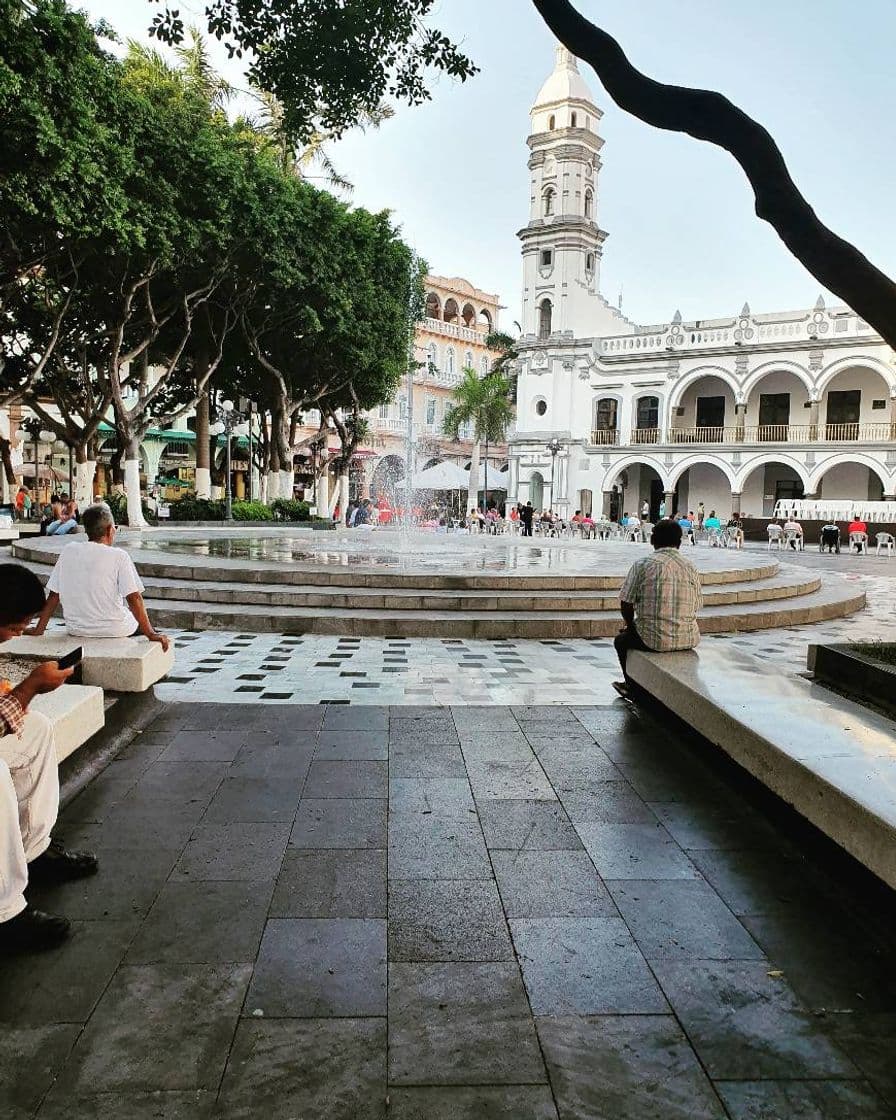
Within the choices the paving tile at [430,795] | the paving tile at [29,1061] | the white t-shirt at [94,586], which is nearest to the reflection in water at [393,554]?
the white t-shirt at [94,586]

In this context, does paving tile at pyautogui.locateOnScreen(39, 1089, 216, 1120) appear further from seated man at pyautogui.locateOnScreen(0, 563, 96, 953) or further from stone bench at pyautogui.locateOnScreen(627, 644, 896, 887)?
stone bench at pyautogui.locateOnScreen(627, 644, 896, 887)

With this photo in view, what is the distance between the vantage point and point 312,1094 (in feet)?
6.34

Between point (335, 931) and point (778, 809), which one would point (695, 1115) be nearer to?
point (335, 931)

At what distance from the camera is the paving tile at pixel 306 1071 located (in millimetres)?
1884

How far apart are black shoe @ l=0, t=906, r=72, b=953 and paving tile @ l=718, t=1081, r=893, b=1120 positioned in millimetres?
1977

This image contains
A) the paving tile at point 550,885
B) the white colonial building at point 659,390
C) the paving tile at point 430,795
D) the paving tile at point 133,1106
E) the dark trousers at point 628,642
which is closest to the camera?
the paving tile at point 133,1106

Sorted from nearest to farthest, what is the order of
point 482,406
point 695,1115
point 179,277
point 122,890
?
point 695,1115 < point 122,890 < point 179,277 < point 482,406

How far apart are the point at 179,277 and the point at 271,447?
866 centimetres

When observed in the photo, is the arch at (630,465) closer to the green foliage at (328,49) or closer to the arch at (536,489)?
the arch at (536,489)

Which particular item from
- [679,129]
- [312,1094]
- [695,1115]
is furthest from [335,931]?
[679,129]

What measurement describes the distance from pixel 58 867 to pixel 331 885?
100 centimetres

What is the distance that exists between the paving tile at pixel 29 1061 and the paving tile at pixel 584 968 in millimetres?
1237

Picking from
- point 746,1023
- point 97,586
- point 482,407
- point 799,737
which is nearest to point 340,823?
point 746,1023

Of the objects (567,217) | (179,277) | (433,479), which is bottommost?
(433,479)
